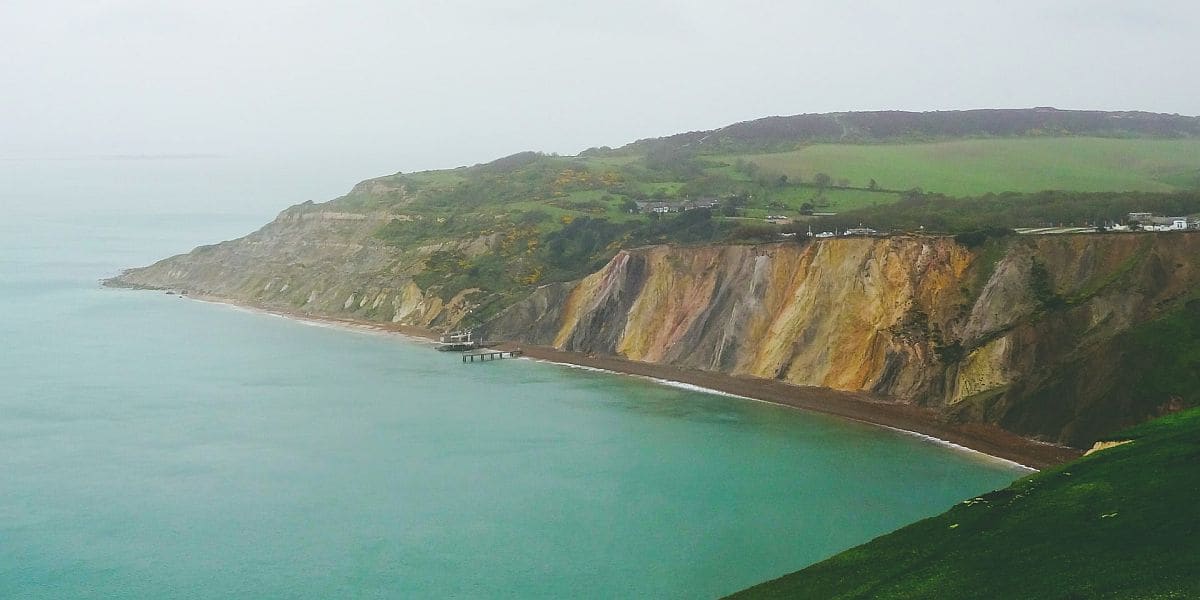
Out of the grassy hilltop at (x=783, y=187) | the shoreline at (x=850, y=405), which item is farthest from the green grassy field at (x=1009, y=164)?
the shoreline at (x=850, y=405)

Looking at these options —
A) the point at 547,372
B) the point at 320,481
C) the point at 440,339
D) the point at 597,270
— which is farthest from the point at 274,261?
Answer: the point at 320,481

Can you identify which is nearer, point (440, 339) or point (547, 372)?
point (547, 372)

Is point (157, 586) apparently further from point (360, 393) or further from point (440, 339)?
point (440, 339)

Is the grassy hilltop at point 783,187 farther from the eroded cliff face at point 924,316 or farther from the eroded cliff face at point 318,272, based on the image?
the eroded cliff face at point 924,316

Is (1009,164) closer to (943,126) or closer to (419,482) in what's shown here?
(943,126)

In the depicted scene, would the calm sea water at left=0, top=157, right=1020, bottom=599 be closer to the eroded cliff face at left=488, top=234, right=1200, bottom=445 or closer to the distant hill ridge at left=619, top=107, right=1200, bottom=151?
the eroded cliff face at left=488, top=234, right=1200, bottom=445

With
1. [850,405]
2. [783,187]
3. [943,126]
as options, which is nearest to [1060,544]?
[850,405]

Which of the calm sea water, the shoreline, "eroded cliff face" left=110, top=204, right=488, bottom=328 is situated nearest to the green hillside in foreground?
the calm sea water
